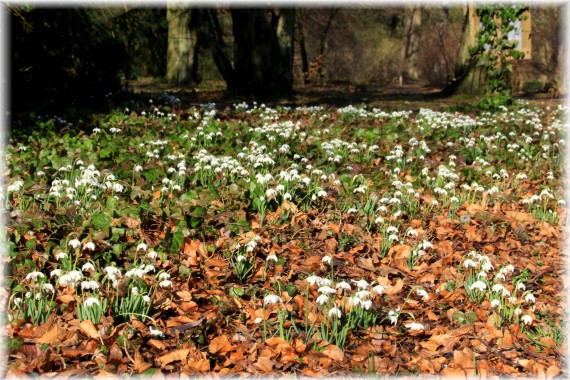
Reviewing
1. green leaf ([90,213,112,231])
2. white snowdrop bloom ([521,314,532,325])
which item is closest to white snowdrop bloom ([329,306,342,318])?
white snowdrop bloom ([521,314,532,325])

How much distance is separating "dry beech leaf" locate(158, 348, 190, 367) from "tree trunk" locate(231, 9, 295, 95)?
12712 millimetres

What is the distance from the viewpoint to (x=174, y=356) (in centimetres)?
281

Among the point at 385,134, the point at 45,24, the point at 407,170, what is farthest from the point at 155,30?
the point at 407,170

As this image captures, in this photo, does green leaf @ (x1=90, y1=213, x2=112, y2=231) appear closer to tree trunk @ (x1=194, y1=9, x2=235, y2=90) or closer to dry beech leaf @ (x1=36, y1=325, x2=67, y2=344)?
dry beech leaf @ (x1=36, y1=325, x2=67, y2=344)

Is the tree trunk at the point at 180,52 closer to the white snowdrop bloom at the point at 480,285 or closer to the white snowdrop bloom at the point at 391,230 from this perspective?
the white snowdrop bloom at the point at 391,230

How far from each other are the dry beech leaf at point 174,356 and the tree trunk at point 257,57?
500 inches

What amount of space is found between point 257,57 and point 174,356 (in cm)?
1333

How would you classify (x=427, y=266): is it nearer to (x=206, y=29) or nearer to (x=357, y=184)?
(x=357, y=184)

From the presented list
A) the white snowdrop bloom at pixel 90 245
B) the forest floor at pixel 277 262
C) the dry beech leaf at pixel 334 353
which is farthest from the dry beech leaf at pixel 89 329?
the dry beech leaf at pixel 334 353

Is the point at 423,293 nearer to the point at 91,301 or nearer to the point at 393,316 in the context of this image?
the point at 393,316

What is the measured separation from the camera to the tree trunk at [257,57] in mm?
15391

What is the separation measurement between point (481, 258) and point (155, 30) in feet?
79.5

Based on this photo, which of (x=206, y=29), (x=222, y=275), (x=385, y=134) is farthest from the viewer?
(x=206, y=29)

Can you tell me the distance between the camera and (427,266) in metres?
4.17
